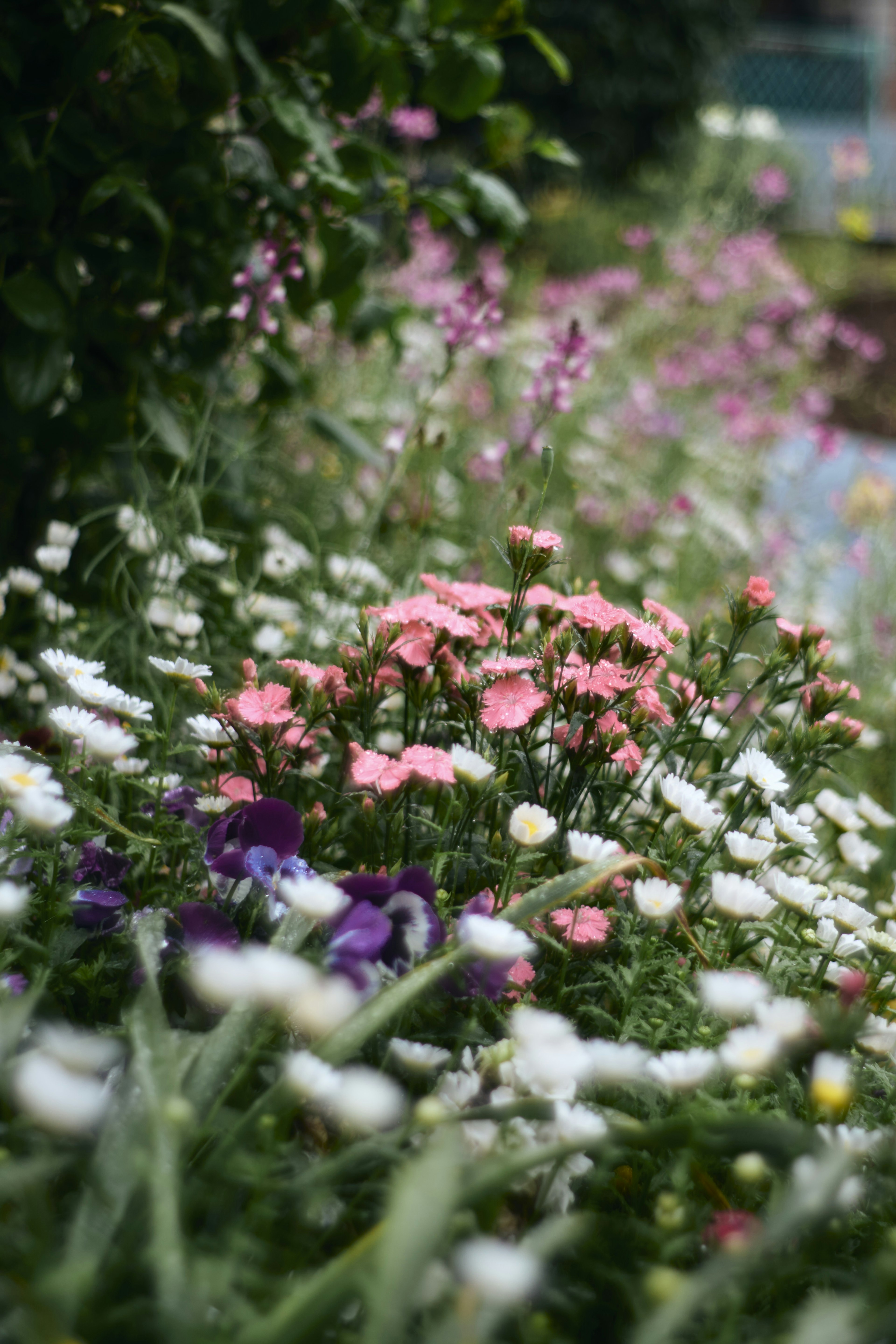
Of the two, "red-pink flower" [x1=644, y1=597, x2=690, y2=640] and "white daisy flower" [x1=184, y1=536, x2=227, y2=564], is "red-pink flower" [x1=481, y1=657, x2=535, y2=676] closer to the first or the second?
"red-pink flower" [x1=644, y1=597, x2=690, y2=640]

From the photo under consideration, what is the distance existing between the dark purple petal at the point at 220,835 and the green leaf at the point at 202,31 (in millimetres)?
1043

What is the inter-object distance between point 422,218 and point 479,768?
5.72ft

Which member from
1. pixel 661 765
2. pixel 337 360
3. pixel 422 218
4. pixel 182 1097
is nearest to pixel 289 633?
pixel 661 765

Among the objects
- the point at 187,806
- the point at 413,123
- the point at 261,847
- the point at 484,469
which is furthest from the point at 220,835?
the point at 413,123

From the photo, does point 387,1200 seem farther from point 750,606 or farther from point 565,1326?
point 750,606

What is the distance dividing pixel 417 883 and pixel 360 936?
0.09m

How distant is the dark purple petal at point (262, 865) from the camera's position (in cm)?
97

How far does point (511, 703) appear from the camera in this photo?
1054 mm

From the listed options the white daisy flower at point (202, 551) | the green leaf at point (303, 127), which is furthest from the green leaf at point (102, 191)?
the white daisy flower at point (202, 551)

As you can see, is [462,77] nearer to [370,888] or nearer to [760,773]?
[760,773]

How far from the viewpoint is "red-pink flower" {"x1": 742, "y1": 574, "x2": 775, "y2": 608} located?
3.74 ft

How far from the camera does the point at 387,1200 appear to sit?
721mm

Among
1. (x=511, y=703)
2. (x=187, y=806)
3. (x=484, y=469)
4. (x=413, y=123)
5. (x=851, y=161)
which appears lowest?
(x=484, y=469)

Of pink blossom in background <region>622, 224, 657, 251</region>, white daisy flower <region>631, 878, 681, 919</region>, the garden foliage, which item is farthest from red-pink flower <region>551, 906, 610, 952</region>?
pink blossom in background <region>622, 224, 657, 251</region>
